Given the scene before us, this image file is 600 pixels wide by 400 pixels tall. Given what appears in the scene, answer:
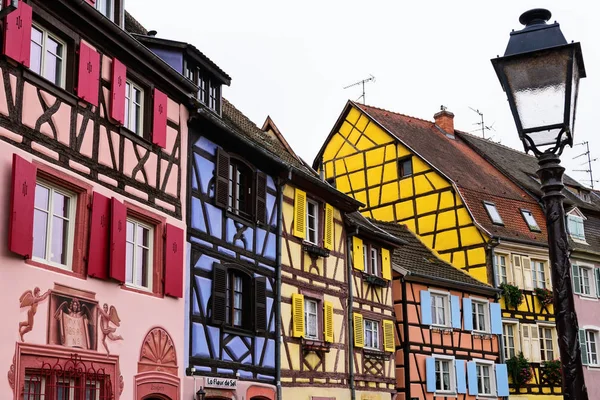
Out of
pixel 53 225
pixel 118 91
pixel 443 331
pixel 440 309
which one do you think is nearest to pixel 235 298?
pixel 118 91

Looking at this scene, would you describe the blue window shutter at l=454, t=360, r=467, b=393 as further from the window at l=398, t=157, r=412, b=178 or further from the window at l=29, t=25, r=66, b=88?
the window at l=29, t=25, r=66, b=88

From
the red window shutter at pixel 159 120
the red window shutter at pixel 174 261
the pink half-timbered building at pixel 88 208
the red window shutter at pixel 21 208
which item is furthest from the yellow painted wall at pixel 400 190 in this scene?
the red window shutter at pixel 21 208

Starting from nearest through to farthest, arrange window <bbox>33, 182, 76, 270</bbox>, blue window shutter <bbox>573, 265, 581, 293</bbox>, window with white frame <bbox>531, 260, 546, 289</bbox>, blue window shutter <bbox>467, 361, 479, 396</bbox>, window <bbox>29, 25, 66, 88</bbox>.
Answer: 1. window <bbox>33, 182, 76, 270</bbox>
2. window <bbox>29, 25, 66, 88</bbox>
3. blue window shutter <bbox>467, 361, 479, 396</bbox>
4. window with white frame <bbox>531, 260, 546, 289</bbox>
5. blue window shutter <bbox>573, 265, 581, 293</bbox>

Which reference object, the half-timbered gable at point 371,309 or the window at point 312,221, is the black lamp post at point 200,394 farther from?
the half-timbered gable at point 371,309

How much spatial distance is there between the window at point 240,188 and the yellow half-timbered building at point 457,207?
37.4ft

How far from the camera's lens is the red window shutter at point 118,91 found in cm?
1463

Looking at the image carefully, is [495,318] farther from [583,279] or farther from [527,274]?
[583,279]

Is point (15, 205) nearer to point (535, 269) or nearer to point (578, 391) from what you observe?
point (578, 391)

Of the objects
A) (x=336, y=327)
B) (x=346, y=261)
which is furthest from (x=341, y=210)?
(x=336, y=327)

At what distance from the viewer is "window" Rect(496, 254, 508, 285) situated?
32438mm

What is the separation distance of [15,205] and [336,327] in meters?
12.7

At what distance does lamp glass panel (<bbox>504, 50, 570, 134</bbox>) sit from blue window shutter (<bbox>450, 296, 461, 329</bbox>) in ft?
78.1

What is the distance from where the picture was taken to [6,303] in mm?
11648

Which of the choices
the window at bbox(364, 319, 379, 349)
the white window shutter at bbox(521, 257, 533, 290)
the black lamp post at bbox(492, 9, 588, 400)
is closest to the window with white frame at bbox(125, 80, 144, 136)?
the black lamp post at bbox(492, 9, 588, 400)
